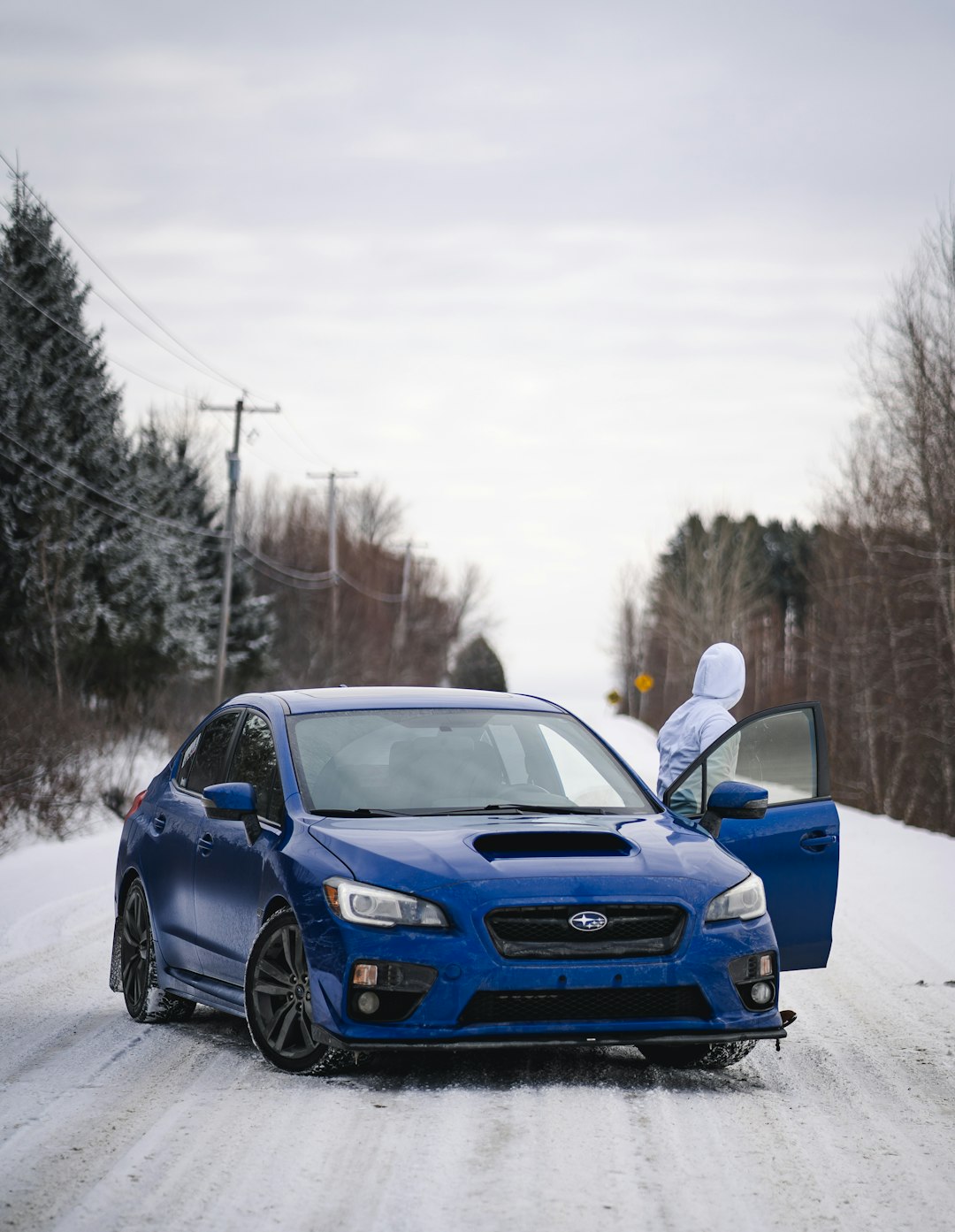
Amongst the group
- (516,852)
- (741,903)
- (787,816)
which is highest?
(787,816)

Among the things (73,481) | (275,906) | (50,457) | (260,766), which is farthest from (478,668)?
(275,906)

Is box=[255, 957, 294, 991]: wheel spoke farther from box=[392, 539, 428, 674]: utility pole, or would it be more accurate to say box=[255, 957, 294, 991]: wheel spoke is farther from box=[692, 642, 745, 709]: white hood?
box=[392, 539, 428, 674]: utility pole

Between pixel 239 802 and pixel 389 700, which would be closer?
pixel 239 802

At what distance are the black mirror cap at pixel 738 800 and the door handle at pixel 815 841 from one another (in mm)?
367

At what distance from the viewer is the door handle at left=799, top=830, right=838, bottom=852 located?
738 centimetres

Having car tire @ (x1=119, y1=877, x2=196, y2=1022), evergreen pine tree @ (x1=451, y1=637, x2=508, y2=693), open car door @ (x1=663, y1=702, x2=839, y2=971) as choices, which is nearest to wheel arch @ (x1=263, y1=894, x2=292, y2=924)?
car tire @ (x1=119, y1=877, x2=196, y2=1022)

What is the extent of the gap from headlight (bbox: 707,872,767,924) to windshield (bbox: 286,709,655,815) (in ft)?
2.66

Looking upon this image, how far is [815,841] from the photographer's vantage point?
24.2ft

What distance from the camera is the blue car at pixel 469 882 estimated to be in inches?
238

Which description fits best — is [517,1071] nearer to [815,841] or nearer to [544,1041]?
[544,1041]

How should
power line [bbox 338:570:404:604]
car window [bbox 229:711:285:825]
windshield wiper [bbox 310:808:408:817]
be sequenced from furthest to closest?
1. power line [bbox 338:570:404:604]
2. car window [bbox 229:711:285:825]
3. windshield wiper [bbox 310:808:408:817]

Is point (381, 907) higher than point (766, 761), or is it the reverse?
point (766, 761)

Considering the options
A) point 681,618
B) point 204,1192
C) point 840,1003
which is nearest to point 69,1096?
point 204,1192

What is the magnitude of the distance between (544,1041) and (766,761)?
7.32 ft
